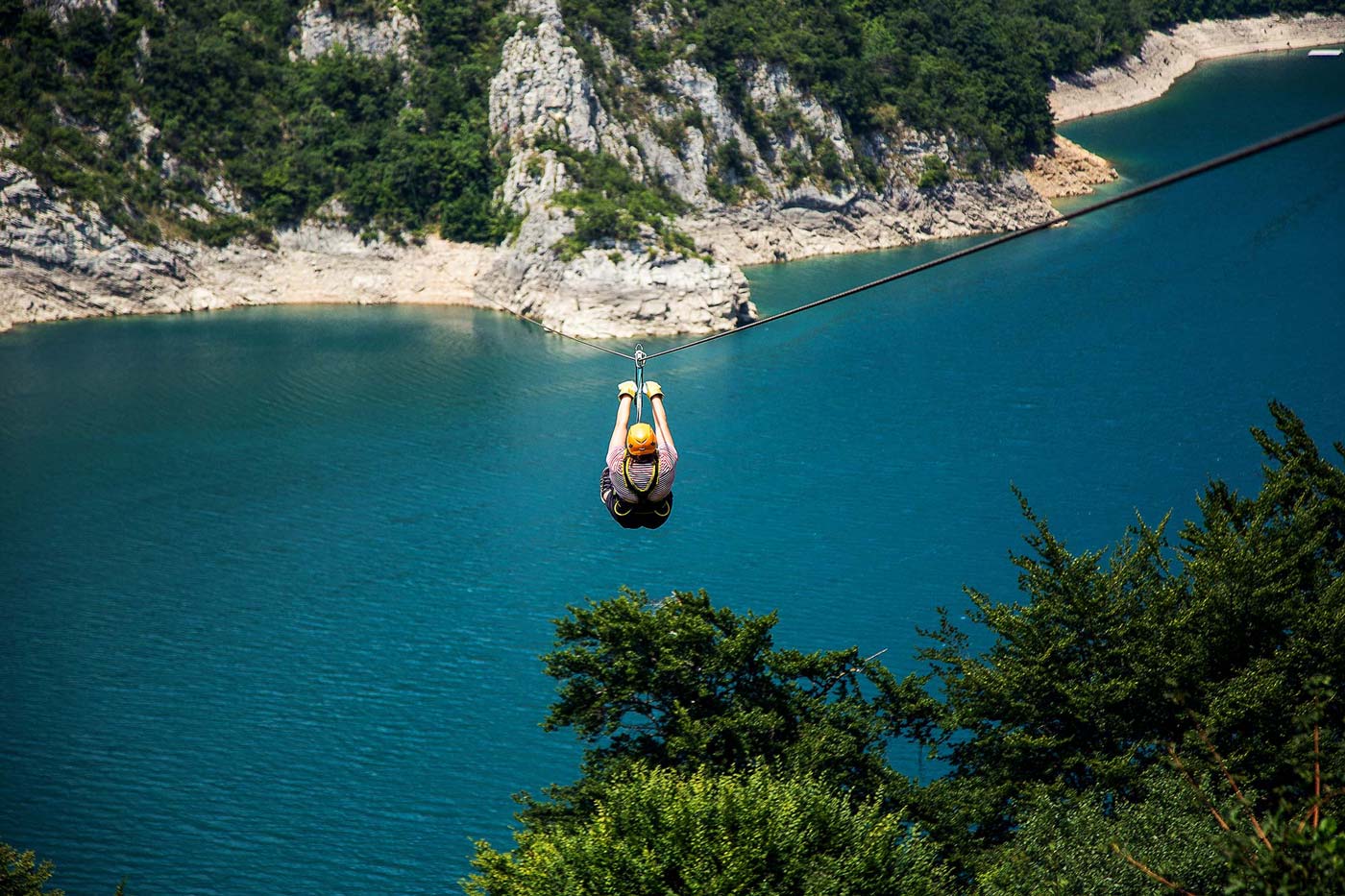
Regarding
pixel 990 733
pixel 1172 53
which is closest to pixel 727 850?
pixel 990 733

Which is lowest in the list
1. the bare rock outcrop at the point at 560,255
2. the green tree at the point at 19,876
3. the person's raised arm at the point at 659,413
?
the green tree at the point at 19,876

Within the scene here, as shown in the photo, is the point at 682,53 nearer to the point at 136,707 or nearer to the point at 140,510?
the point at 140,510

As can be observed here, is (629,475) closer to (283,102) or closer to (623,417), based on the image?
(623,417)

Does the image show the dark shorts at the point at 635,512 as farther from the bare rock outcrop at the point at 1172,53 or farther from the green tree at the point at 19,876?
the bare rock outcrop at the point at 1172,53

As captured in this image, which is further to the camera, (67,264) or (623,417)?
(67,264)

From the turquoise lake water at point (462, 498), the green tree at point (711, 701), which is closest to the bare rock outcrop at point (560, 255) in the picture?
the turquoise lake water at point (462, 498)

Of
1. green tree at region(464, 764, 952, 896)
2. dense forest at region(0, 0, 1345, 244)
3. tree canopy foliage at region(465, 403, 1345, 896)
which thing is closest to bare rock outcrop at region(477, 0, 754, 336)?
dense forest at region(0, 0, 1345, 244)
